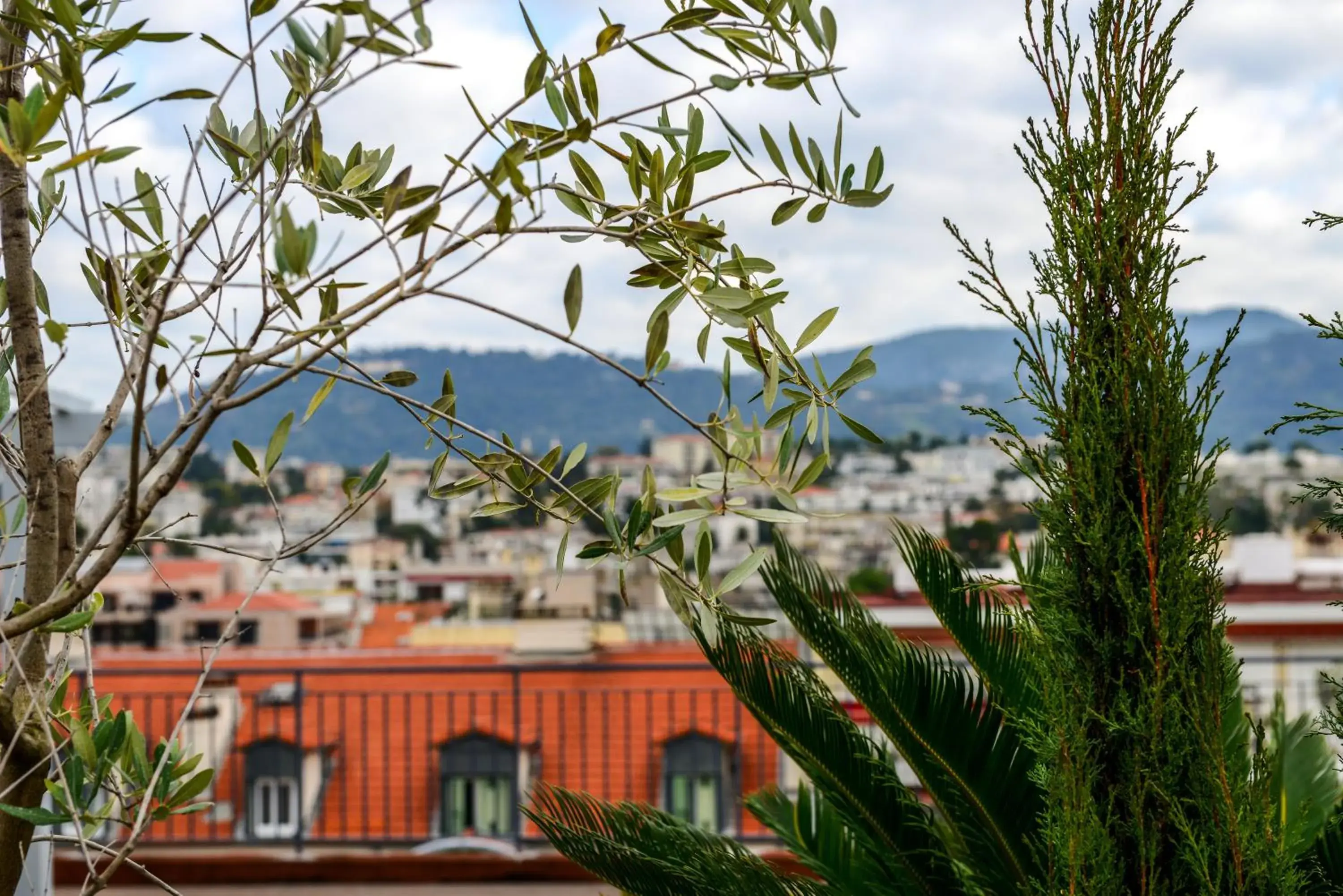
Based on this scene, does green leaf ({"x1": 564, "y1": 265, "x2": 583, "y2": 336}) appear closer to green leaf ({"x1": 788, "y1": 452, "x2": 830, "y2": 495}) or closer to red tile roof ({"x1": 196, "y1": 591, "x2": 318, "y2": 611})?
green leaf ({"x1": 788, "y1": 452, "x2": 830, "y2": 495})

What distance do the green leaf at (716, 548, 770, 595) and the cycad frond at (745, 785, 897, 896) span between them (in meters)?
1.08

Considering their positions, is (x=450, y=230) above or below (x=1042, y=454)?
above

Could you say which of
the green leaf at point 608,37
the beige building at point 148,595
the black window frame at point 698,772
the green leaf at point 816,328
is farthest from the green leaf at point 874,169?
the beige building at point 148,595

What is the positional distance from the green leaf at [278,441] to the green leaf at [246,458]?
2cm

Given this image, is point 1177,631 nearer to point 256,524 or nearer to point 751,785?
point 751,785

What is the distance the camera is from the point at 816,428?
3.14 ft

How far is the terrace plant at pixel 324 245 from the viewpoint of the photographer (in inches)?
31.6

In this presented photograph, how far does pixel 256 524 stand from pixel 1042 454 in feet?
88.6

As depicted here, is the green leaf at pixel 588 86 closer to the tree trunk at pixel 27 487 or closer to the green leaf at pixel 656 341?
the green leaf at pixel 656 341

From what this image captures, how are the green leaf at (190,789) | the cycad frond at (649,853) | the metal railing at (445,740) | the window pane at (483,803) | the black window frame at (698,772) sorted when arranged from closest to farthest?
the green leaf at (190,789) → the cycad frond at (649,853) → the metal railing at (445,740) → the black window frame at (698,772) → the window pane at (483,803)

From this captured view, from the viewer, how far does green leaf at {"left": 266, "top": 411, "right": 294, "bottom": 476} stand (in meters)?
0.98

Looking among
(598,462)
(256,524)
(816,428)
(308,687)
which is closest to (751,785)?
(308,687)

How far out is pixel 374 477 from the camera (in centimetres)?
106

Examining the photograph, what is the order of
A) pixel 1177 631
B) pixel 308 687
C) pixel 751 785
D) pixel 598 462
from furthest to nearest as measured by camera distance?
pixel 598 462, pixel 308 687, pixel 751 785, pixel 1177 631
